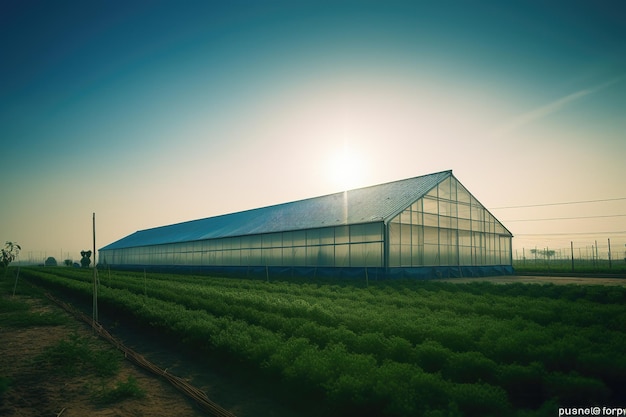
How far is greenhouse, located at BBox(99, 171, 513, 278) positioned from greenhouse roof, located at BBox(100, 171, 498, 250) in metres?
0.14

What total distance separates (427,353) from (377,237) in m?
22.3

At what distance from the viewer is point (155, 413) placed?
786 centimetres

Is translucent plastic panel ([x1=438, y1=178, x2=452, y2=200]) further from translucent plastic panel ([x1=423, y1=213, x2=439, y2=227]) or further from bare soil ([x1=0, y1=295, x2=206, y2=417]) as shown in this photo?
bare soil ([x1=0, y1=295, x2=206, y2=417])

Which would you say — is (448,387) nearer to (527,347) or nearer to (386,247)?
(527,347)

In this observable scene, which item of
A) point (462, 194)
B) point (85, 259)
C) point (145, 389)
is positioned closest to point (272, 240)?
point (462, 194)

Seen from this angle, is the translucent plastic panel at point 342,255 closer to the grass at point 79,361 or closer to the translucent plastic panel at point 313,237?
the translucent plastic panel at point 313,237

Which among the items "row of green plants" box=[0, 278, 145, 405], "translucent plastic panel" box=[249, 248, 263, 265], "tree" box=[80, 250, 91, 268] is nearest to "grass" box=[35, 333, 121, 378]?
"row of green plants" box=[0, 278, 145, 405]

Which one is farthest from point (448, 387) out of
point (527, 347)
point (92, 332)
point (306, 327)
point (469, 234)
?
point (469, 234)

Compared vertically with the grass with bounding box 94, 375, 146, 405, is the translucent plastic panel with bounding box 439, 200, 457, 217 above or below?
above

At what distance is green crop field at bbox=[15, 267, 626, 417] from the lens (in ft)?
23.1

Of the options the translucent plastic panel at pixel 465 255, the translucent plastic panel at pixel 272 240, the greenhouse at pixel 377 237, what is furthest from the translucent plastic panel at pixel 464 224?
the translucent plastic panel at pixel 272 240

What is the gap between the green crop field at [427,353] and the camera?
7027mm

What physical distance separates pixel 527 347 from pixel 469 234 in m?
30.8

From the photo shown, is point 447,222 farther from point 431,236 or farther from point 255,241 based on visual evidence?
point 255,241
